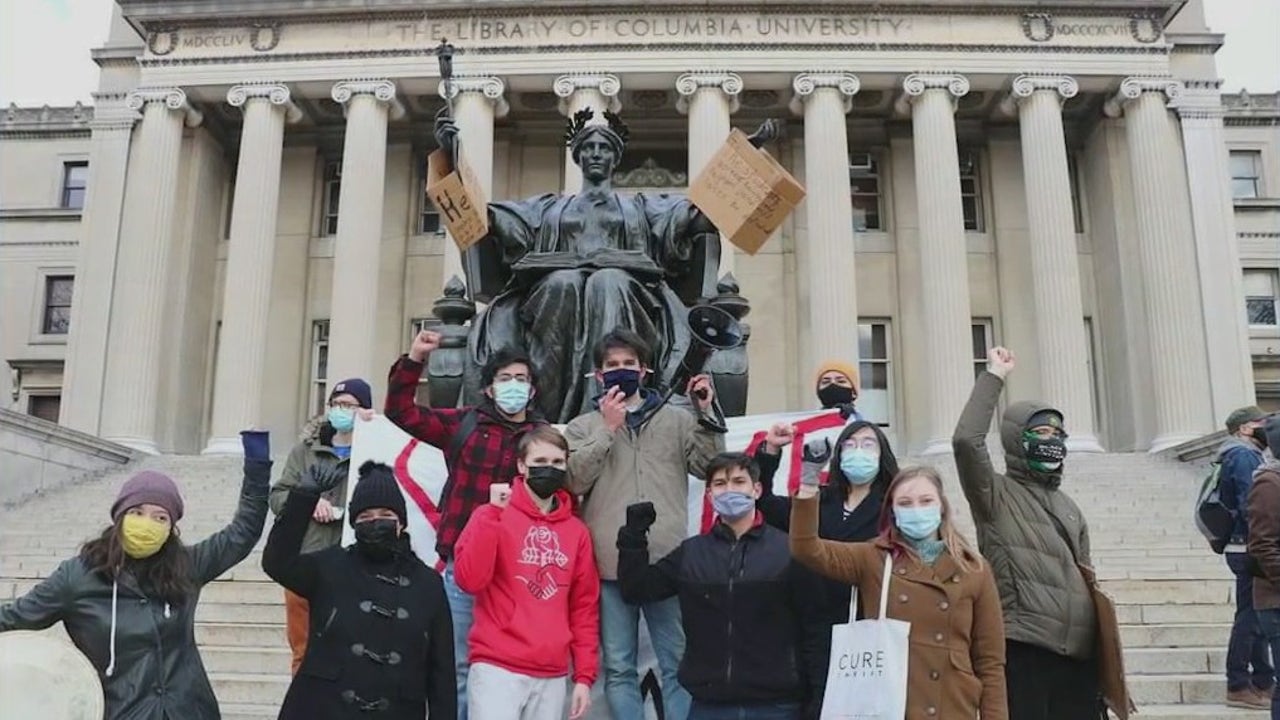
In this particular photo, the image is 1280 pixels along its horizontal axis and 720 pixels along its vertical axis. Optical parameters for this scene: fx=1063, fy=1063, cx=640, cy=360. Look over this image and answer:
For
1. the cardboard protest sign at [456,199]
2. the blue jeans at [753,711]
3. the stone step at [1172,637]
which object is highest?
the cardboard protest sign at [456,199]

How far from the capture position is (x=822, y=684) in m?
4.15

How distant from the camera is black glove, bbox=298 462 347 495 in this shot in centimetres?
421

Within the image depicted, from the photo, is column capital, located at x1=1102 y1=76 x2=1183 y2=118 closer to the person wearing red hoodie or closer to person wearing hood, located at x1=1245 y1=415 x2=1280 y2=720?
person wearing hood, located at x1=1245 y1=415 x2=1280 y2=720

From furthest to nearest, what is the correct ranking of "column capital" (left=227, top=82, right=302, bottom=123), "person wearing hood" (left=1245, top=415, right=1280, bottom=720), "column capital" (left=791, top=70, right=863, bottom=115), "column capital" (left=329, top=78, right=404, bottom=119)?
"column capital" (left=227, top=82, right=302, bottom=123), "column capital" (left=329, top=78, right=404, bottom=119), "column capital" (left=791, top=70, right=863, bottom=115), "person wearing hood" (left=1245, top=415, right=1280, bottom=720)

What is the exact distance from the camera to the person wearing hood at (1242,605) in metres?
6.58

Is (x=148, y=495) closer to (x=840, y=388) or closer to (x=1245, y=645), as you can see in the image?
(x=840, y=388)

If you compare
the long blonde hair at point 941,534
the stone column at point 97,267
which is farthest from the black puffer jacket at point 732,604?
the stone column at point 97,267

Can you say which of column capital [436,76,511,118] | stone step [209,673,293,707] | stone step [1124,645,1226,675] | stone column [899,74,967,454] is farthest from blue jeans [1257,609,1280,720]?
column capital [436,76,511,118]

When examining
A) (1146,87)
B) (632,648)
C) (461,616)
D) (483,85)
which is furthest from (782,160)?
(632,648)

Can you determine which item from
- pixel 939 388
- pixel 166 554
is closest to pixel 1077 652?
pixel 166 554

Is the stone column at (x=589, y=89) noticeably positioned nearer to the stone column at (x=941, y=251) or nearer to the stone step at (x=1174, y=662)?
the stone column at (x=941, y=251)

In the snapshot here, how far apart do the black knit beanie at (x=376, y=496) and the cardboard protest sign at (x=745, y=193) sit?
2.46 metres

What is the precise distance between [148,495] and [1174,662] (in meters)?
6.98

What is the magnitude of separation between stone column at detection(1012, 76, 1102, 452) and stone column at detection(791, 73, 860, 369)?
4420 mm
